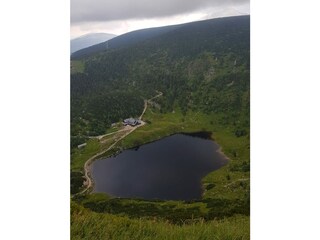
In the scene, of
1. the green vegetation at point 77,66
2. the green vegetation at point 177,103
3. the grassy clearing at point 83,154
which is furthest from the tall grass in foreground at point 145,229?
the green vegetation at point 77,66

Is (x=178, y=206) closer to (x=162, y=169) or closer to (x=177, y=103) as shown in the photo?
(x=162, y=169)

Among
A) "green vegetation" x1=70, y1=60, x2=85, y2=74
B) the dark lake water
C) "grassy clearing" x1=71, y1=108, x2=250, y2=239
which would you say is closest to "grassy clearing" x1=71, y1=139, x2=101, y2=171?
"grassy clearing" x1=71, y1=108, x2=250, y2=239

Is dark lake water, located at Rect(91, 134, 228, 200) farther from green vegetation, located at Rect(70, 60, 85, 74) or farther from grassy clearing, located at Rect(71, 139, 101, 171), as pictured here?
green vegetation, located at Rect(70, 60, 85, 74)

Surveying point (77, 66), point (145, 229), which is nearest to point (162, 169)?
point (145, 229)
